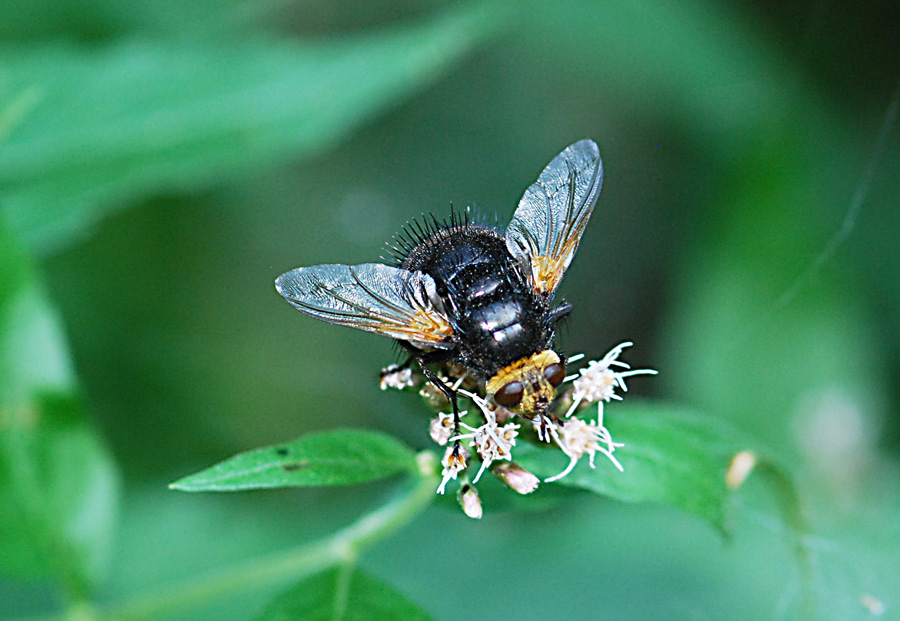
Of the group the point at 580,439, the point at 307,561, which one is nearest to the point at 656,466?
the point at 580,439

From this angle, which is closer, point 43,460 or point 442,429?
point 442,429

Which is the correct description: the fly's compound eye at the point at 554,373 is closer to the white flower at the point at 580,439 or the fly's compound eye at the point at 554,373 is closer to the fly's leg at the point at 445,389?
the white flower at the point at 580,439

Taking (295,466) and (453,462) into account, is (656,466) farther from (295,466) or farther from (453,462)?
(295,466)

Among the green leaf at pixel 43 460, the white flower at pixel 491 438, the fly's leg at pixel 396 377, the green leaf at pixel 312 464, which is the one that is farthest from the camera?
the green leaf at pixel 43 460

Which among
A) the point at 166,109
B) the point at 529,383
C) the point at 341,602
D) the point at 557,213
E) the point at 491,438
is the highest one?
the point at 166,109

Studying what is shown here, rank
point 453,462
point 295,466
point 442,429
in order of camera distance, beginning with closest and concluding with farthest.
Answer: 1. point 295,466
2. point 453,462
3. point 442,429

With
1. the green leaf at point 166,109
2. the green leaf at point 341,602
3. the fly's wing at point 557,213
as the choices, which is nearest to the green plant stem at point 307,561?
the green leaf at point 341,602

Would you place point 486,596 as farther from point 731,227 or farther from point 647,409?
point 731,227

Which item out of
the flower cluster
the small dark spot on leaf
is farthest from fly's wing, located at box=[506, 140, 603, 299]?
the small dark spot on leaf
